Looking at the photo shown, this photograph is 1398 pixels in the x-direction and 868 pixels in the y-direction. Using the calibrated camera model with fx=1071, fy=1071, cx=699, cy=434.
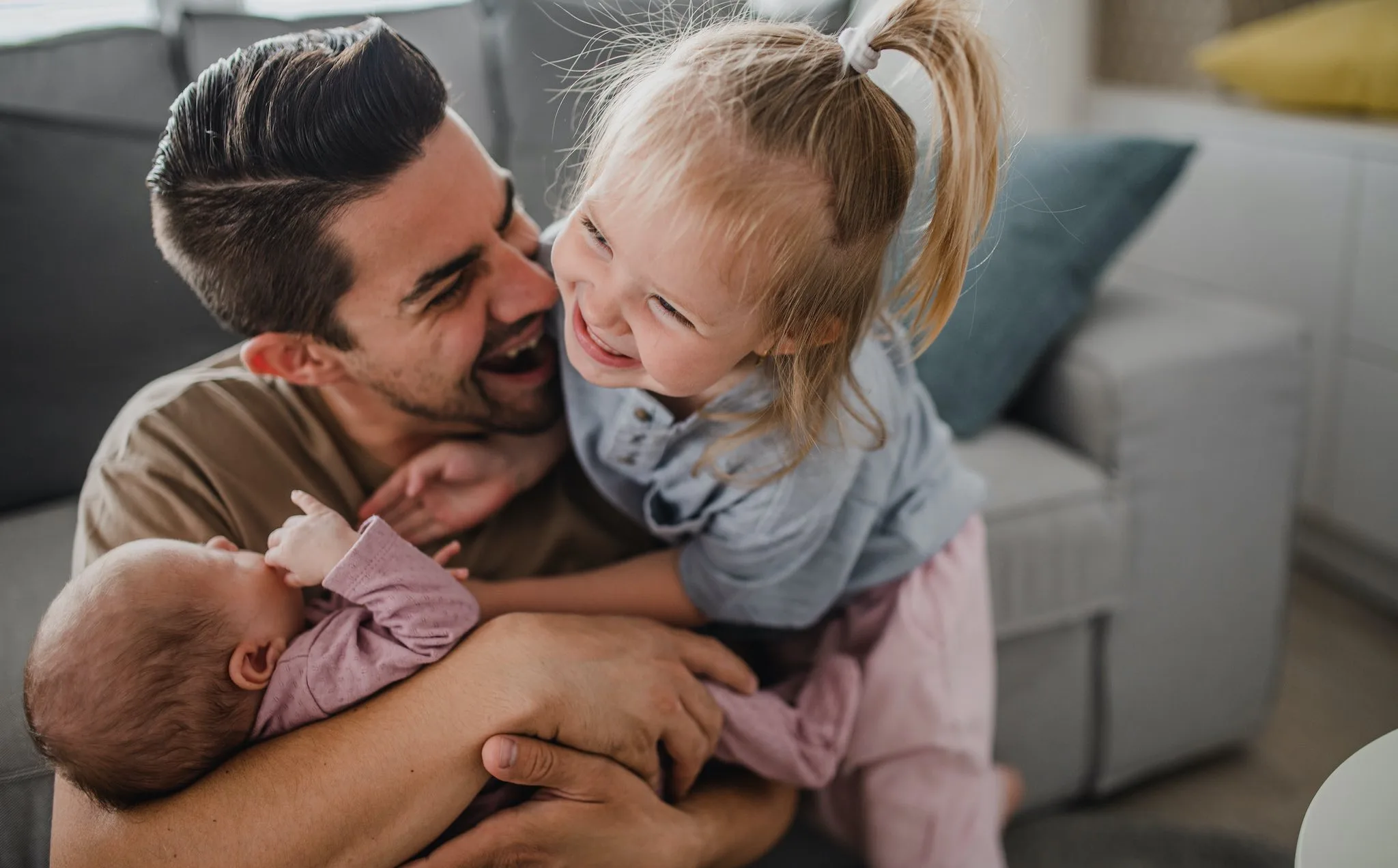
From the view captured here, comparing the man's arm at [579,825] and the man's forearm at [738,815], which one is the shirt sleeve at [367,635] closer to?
the man's arm at [579,825]

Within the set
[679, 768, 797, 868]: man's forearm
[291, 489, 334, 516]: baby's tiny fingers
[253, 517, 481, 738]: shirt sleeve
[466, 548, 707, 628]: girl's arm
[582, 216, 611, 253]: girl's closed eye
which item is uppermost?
[582, 216, 611, 253]: girl's closed eye

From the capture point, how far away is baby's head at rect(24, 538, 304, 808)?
69 cm

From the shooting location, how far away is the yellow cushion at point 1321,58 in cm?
187

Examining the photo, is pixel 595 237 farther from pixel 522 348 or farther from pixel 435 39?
pixel 435 39

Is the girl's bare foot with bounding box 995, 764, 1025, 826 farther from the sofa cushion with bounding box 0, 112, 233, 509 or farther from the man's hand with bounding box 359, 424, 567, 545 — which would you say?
the sofa cushion with bounding box 0, 112, 233, 509

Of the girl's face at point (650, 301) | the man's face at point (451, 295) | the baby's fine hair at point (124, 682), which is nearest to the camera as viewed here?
the baby's fine hair at point (124, 682)

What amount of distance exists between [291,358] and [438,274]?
0.16 meters

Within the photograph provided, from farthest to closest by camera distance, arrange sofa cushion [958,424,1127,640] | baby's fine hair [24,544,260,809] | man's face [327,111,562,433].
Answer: sofa cushion [958,424,1127,640] → man's face [327,111,562,433] → baby's fine hair [24,544,260,809]

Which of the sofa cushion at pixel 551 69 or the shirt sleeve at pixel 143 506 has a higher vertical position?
the sofa cushion at pixel 551 69

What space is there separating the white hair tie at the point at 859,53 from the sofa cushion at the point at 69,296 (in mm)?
585

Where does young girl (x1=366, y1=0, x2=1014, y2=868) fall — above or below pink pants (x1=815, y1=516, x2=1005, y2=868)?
above

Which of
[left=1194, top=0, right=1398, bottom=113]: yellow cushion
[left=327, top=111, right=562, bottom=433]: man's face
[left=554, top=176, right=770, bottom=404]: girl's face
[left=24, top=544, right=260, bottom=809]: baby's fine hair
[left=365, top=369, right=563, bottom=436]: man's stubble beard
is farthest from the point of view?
[left=1194, top=0, right=1398, bottom=113]: yellow cushion

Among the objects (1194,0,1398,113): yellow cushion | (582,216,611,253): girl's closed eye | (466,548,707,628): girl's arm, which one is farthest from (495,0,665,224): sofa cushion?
(1194,0,1398,113): yellow cushion

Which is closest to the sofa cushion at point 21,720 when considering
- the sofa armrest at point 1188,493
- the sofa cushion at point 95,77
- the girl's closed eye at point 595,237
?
the sofa cushion at point 95,77
